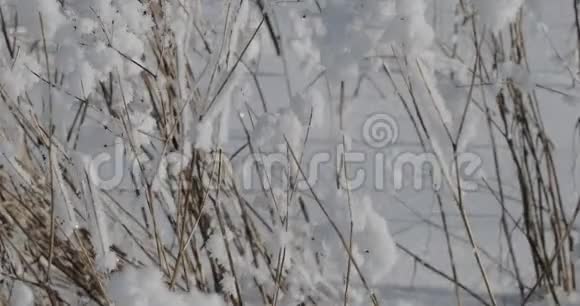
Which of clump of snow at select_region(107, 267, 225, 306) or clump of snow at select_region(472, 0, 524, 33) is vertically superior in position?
clump of snow at select_region(472, 0, 524, 33)

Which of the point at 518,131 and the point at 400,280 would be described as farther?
the point at 400,280

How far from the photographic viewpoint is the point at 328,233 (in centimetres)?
138

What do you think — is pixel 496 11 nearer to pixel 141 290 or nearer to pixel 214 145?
pixel 214 145

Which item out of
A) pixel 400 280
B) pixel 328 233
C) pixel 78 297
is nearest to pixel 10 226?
pixel 78 297

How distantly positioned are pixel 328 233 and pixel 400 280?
2.10 ft

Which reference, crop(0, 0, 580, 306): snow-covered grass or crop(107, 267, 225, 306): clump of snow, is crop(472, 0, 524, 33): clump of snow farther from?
crop(107, 267, 225, 306): clump of snow

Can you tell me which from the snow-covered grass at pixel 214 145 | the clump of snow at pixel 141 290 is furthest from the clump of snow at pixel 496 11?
the clump of snow at pixel 141 290

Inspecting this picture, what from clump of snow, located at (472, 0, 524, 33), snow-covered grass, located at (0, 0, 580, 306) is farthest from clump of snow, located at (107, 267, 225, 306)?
clump of snow, located at (472, 0, 524, 33)

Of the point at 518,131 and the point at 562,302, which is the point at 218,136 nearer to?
the point at 518,131

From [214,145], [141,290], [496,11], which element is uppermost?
[496,11]

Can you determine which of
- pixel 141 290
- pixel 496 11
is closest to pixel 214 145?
pixel 141 290

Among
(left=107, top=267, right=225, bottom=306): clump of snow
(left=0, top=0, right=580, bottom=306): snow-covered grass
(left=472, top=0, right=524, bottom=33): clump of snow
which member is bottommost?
(left=107, top=267, right=225, bottom=306): clump of snow

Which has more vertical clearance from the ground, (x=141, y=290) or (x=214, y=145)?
(x=214, y=145)

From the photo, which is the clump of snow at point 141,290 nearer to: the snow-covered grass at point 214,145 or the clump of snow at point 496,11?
the snow-covered grass at point 214,145
